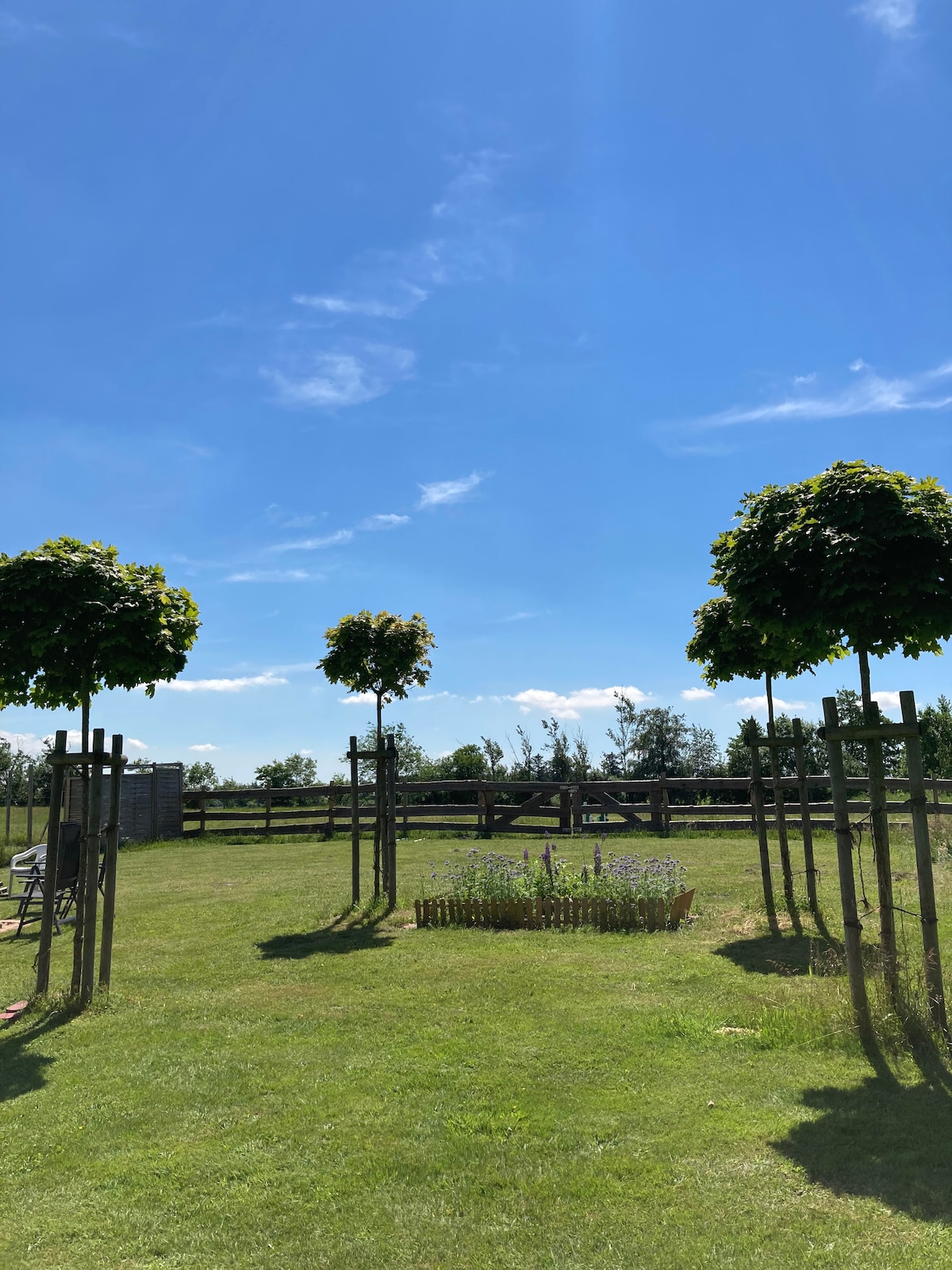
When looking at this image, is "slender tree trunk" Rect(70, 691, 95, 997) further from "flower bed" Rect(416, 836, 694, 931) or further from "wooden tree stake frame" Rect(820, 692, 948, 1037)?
"wooden tree stake frame" Rect(820, 692, 948, 1037)

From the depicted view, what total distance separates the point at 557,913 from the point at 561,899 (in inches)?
6.2

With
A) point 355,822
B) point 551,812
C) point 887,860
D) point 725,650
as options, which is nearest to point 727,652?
point 725,650

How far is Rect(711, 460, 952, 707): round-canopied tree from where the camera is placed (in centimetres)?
521

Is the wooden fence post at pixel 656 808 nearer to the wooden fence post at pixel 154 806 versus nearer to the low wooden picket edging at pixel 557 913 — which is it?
the low wooden picket edging at pixel 557 913

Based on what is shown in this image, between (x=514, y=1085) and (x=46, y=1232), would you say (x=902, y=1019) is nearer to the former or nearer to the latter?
(x=514, y=1085)

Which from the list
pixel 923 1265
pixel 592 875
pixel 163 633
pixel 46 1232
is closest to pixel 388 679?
pixel 592 875

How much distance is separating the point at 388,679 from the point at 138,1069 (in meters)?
6.62

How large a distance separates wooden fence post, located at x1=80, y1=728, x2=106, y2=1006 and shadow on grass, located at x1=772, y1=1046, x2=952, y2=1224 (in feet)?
17.4

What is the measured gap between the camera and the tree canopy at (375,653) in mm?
11469

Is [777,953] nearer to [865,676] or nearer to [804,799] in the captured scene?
[804,799]

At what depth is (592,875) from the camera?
10.6 meters

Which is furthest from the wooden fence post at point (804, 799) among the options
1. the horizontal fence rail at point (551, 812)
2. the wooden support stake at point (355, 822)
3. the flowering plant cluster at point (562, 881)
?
the horizontal fence rail at point (551, 812)

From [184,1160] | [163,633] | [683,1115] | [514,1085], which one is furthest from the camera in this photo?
[163,633]

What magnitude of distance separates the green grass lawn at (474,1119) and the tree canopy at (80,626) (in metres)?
2.55
